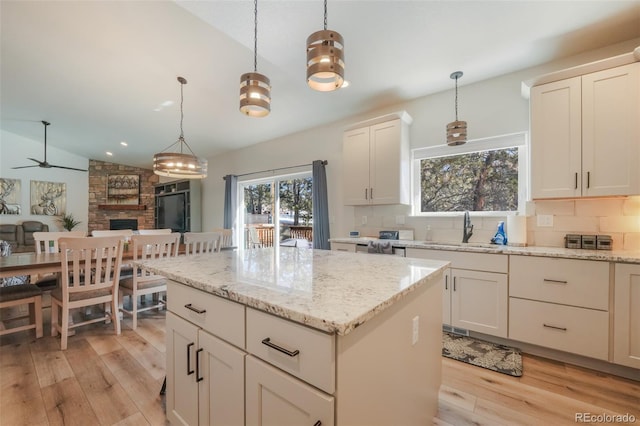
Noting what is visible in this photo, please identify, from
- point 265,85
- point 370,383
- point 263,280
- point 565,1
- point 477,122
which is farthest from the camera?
point 477,122

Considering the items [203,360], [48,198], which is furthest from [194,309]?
[48,198]

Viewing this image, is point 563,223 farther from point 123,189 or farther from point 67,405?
point 123,189

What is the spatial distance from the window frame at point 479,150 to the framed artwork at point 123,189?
8.01 meters

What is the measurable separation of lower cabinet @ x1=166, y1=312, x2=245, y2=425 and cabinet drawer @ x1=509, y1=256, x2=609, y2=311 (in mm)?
2274

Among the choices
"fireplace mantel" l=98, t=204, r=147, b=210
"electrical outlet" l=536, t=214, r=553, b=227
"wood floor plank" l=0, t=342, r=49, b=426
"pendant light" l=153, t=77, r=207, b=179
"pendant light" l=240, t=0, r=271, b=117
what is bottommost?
"wood floor plank" l=0, t=342, r=49, b=426

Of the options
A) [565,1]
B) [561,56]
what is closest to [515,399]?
[565,1]

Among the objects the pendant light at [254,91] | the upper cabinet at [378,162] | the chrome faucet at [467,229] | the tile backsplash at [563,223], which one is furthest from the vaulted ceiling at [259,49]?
the chrome faucet at [467,229]

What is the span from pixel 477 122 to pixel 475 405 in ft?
8.69

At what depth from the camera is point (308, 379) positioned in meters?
0.77

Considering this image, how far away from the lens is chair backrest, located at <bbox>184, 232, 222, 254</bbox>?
320 centimetres

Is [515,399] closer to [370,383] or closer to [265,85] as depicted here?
[370,383]

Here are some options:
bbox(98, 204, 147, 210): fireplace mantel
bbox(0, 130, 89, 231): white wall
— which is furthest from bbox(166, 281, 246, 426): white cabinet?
bbox(98, 204, 147, 210): fireplace mantel

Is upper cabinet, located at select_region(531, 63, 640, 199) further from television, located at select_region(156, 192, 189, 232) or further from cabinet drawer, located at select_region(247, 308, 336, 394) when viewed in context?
television, located at select_region(156, 192, 189, 232)

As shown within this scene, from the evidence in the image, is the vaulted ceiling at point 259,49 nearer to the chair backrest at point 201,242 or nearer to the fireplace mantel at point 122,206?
the chair backrest at point 201,242
